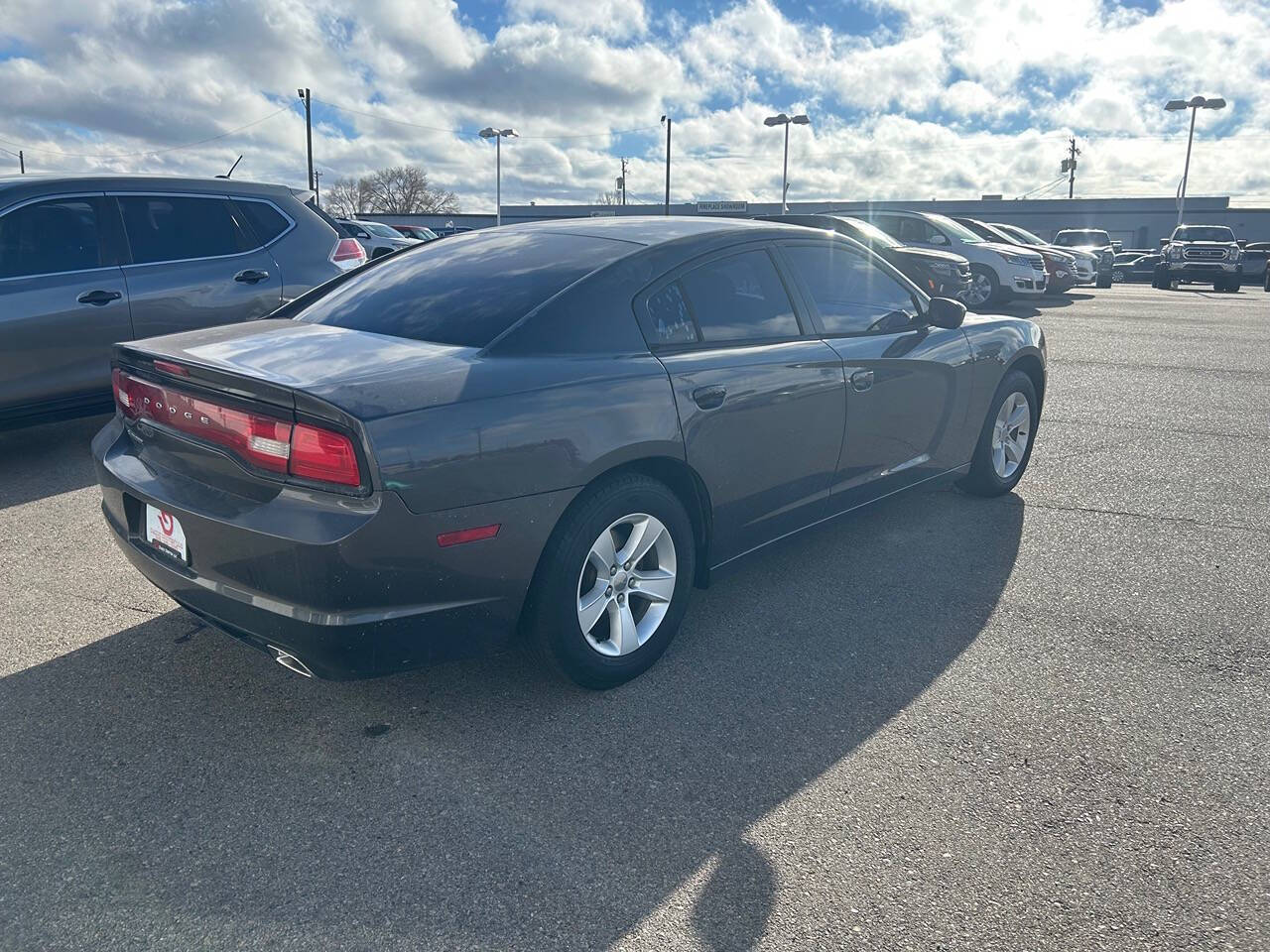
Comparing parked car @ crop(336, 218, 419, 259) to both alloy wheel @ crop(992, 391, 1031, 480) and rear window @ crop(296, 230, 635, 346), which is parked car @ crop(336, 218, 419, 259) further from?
rear window @ crop(296, 230, 635, 346)

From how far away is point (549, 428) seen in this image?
292 cm

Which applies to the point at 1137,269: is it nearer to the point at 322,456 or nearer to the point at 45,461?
the point at 45,461

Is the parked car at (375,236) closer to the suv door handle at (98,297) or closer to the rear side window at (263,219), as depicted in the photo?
the rear side window at (263,219)

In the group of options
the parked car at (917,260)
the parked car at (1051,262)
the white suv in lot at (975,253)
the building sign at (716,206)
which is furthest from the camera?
the building sign at (716,206)

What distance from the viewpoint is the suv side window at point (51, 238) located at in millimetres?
5582

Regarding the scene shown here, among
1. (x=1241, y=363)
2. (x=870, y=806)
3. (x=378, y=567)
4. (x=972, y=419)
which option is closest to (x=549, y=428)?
(x=378, y=567)

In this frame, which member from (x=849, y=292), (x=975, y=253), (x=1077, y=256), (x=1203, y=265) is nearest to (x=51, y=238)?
(x=849, y=292)

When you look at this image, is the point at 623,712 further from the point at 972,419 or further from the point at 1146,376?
the point at 1146,376

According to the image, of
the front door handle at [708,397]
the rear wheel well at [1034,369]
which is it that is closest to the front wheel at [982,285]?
the rear wheel well at [1034,369]

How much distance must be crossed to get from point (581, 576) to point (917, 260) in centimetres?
1372

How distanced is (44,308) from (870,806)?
17.4 ft

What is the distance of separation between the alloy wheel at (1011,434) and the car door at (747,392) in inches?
68.5

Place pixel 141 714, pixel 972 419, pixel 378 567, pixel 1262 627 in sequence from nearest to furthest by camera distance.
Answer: pixel 378 567
pixel 141 714
pixel 1262 627
pixel 972 419

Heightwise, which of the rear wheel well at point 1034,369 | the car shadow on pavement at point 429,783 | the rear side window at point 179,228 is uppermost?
the rear side window at point 179,228
